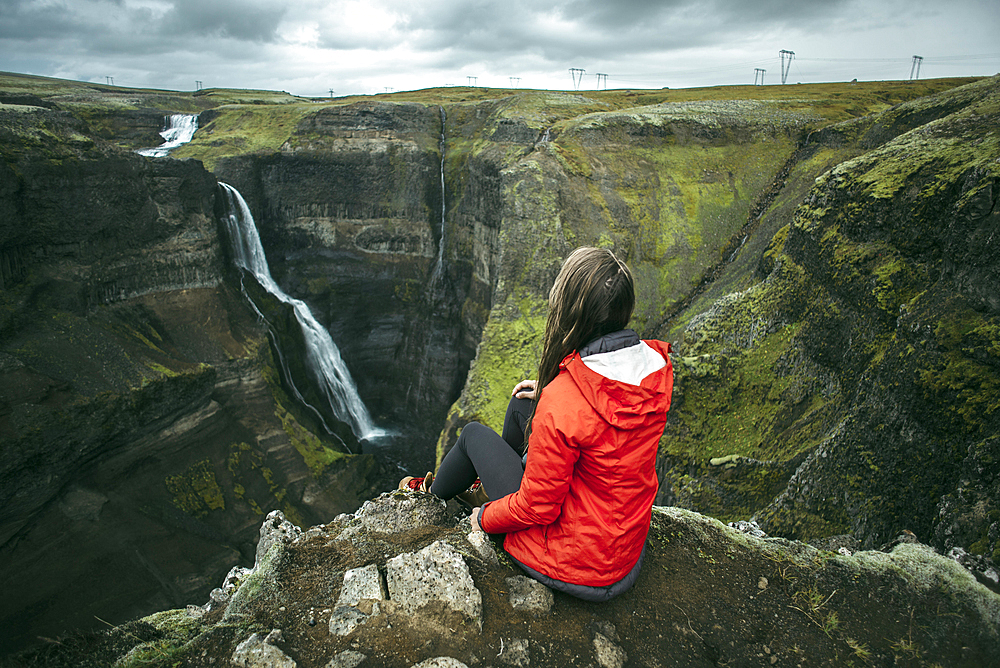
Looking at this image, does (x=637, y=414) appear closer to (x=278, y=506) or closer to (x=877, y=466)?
(x=877, y=466)

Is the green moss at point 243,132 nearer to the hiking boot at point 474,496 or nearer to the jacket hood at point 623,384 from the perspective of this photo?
the hiking boot at point 474,496

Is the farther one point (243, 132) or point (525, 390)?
point (243, 132)

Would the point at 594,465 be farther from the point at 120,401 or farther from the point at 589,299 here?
the point at 120,401

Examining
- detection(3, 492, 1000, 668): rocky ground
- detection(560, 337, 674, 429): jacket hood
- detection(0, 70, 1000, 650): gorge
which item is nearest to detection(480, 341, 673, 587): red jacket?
detection(560, 337, 674, 429): jacket hood

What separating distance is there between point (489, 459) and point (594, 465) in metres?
0.82

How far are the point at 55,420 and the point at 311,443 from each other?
859 cm

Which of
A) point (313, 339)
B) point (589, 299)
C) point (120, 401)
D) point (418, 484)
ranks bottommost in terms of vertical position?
point (313, 339)

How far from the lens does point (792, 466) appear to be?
7008mm

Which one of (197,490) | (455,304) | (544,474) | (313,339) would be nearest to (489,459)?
(544,474)

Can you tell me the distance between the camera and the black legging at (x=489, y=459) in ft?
10.2

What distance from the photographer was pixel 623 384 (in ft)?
8.15

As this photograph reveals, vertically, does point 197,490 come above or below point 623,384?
below

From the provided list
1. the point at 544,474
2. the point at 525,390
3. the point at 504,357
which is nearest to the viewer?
the point at 544,474

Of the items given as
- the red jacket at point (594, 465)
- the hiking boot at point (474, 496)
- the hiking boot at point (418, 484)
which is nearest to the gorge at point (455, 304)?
the red jacket at point (594, 465)
